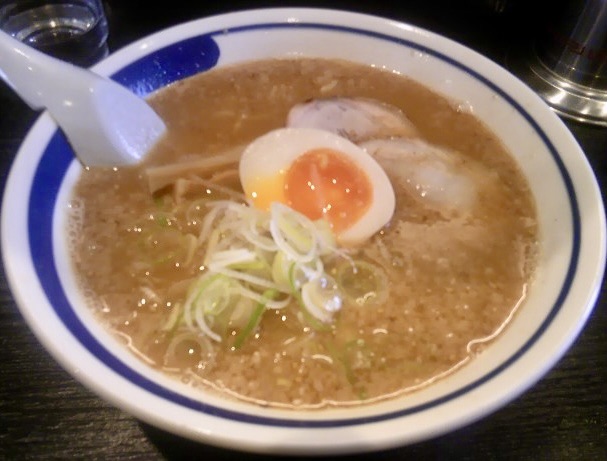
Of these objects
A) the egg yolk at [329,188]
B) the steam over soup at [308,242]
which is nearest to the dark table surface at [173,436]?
the steam over soup at [308,242]

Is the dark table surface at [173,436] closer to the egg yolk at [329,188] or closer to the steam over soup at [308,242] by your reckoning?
the steam over soup at [308,242]

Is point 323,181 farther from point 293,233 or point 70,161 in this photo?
point 70,161

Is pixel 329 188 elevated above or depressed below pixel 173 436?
above

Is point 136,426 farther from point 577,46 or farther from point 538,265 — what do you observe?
point 577,46

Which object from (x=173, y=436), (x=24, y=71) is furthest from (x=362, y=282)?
(x=24, y=71)

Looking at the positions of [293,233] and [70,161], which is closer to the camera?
[293,233]

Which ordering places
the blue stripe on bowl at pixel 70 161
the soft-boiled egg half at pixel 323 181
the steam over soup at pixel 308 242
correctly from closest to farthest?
1. the blue stripe on bowl at pixel 70 161
2. the steam over soup at pixel 308 242
3. the soft-boiled egg half at pixel 323 181
